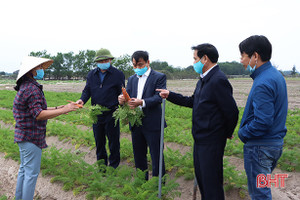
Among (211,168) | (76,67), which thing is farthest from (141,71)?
(76,67)

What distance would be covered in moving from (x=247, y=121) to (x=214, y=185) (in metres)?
0.89

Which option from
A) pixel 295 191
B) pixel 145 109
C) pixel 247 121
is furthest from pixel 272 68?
pixel 295 191

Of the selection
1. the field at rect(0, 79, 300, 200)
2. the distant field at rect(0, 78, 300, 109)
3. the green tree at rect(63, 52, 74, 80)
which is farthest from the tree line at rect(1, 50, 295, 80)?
the field at rect(0, 79, 300, 200)

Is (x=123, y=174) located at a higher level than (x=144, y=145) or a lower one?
lower

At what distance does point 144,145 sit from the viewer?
4074 millimetres

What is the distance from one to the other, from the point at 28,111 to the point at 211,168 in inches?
102

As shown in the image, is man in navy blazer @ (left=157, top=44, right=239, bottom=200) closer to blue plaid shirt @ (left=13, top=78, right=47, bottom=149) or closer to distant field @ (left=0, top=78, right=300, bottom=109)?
blue plaid shirt @ (left=13, top=78, right=47, bottom=149)

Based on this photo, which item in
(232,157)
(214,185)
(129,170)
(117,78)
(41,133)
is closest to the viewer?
(214,185)

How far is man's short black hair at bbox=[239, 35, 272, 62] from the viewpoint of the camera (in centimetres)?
234

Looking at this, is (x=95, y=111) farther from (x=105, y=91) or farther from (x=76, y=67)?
(x=76, y=67)

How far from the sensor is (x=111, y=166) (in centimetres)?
472

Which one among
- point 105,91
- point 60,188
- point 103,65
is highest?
point 103,65

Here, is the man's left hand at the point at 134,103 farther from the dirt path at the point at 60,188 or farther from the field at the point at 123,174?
the dirt path at the point at 60,188

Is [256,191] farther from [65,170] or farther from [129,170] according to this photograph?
[65,170]
